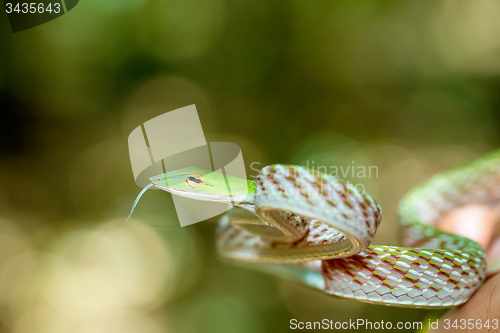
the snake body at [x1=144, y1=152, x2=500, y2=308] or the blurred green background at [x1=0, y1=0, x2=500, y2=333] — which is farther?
the blurred green background at [x1=0, y1=0, x2=500, y2=333]

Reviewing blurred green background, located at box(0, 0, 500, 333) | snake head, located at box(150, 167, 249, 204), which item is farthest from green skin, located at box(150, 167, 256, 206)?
blurred green background, located at box(0, 0, 500, 333)

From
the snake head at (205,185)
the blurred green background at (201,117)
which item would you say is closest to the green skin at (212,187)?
the snake head at (205,185)

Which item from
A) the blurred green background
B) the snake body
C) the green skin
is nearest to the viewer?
the snake body

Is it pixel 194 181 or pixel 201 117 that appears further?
pixel 201 117

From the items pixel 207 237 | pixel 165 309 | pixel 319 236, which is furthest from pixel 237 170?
pixel 165 309

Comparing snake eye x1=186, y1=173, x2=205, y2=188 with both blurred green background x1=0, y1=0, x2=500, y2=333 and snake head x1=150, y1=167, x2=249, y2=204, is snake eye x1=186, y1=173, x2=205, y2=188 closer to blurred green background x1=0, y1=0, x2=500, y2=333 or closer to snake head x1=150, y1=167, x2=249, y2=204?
snake head x1=150, y1=167, x2=249, y2=204

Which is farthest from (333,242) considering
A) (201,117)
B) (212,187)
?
(201,117)

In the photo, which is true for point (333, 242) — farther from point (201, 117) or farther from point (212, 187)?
point (201, 117)
